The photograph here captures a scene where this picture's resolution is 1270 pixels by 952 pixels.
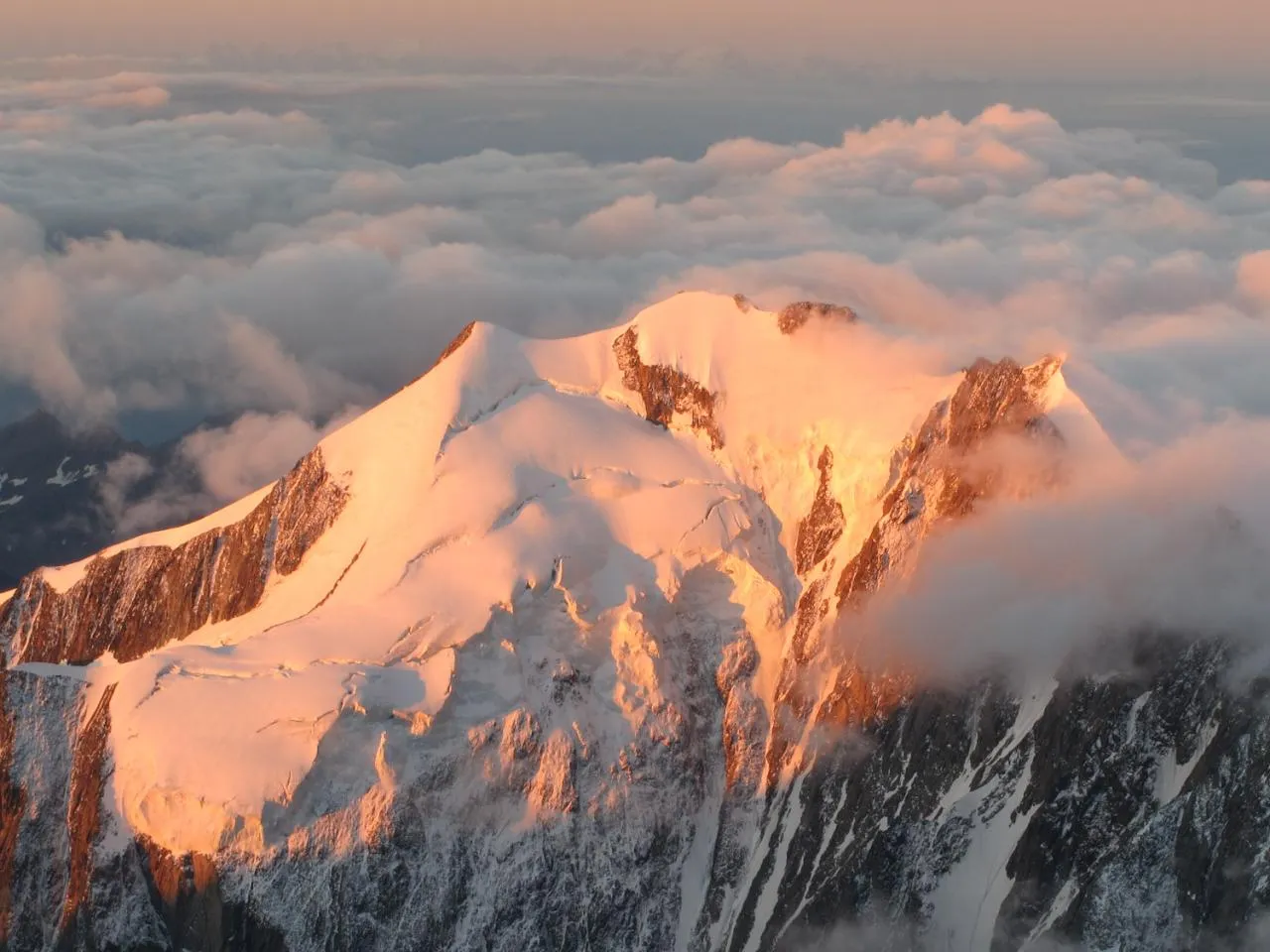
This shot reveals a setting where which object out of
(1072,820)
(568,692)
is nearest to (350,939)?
(568,692)

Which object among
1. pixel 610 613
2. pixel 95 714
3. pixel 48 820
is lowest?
pixel 48 820

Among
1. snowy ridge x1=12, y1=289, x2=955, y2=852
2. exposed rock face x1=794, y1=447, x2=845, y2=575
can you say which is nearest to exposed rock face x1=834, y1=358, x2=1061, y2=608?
snowy ridge x1=12, y1=289, x2=955, y2=852

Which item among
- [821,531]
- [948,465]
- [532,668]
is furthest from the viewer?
[821,531]

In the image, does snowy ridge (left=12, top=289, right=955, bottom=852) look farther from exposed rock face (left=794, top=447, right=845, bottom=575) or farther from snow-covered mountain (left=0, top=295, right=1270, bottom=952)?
exposed rock face (left=794, top=447, right=845, bottom=575)

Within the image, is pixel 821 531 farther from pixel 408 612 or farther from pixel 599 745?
pixel 408 612

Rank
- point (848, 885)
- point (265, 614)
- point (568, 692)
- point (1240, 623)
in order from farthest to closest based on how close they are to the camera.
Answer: point (265, 614)
point (568, 692)
point (848, 885)
point (1240, 623)

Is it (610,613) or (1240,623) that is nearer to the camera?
(1240,623)

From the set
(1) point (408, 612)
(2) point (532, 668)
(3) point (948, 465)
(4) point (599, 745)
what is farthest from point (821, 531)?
(1) point (408, 612)

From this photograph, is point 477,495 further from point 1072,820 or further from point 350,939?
point 1072,820
